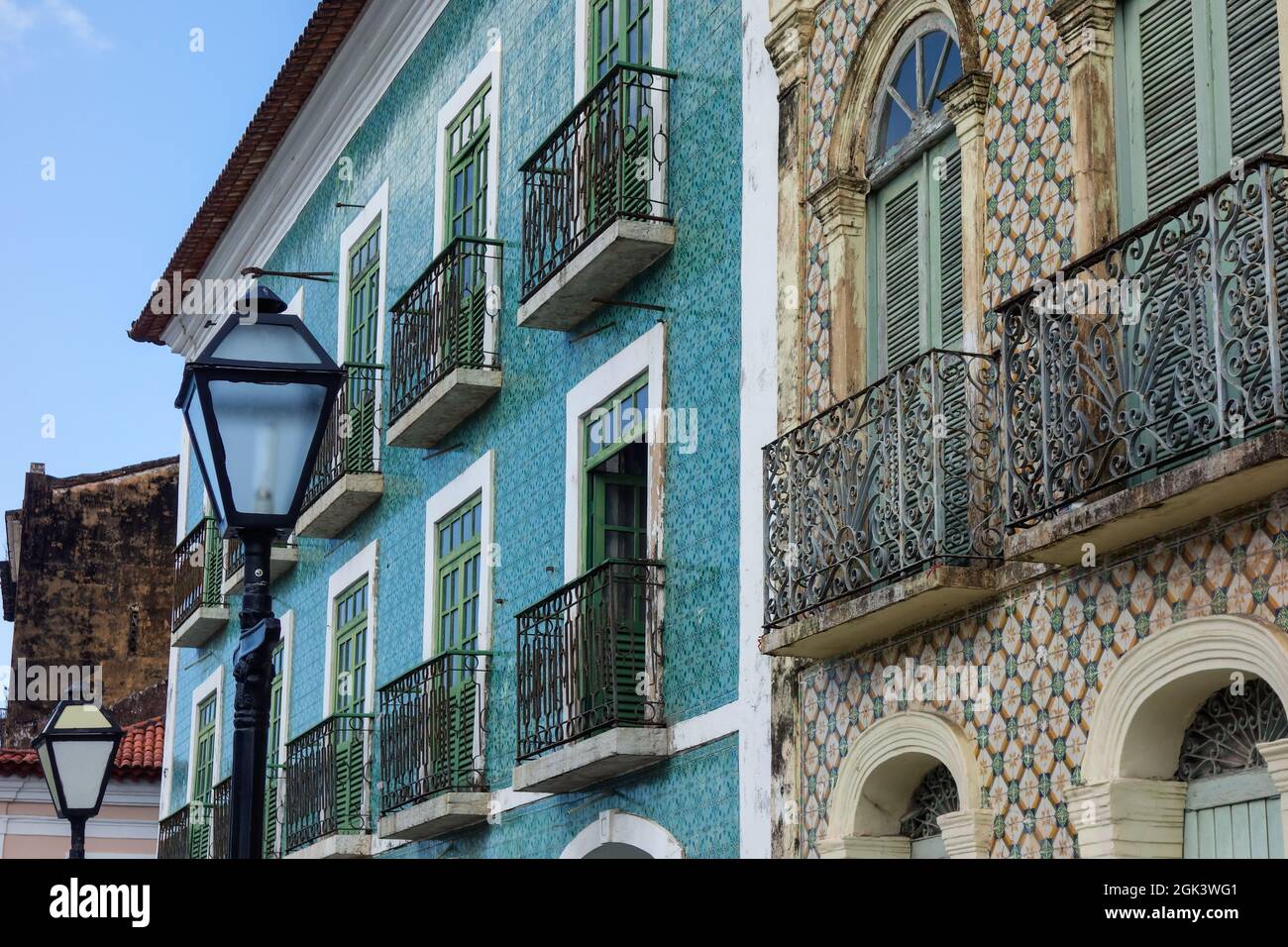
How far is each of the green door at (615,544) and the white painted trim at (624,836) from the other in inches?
23.0

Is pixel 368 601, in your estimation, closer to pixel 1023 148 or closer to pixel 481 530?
pixel 481 530

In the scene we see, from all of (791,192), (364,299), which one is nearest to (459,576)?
(364,299)

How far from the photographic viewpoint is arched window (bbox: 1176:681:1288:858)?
7.06m

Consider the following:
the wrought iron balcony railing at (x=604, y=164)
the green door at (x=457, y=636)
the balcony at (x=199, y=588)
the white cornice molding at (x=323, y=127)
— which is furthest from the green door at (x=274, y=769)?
the wrought iron balcony railing at (x=604, y=164)

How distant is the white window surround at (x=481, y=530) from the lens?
44.6 feet

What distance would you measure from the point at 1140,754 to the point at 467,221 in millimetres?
8664

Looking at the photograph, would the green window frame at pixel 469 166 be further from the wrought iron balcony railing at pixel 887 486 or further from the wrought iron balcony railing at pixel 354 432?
the wrought iron balcony railing at pixel 887 486

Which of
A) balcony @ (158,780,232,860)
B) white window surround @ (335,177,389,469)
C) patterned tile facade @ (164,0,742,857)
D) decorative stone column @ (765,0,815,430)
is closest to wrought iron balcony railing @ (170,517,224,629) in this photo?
balcony @ (158,780,232,860)

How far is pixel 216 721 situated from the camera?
21203 millimetres

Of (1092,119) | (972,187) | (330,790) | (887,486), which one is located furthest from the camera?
(330,790)

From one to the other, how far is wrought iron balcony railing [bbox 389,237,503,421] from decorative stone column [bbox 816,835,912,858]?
543 centimetres
